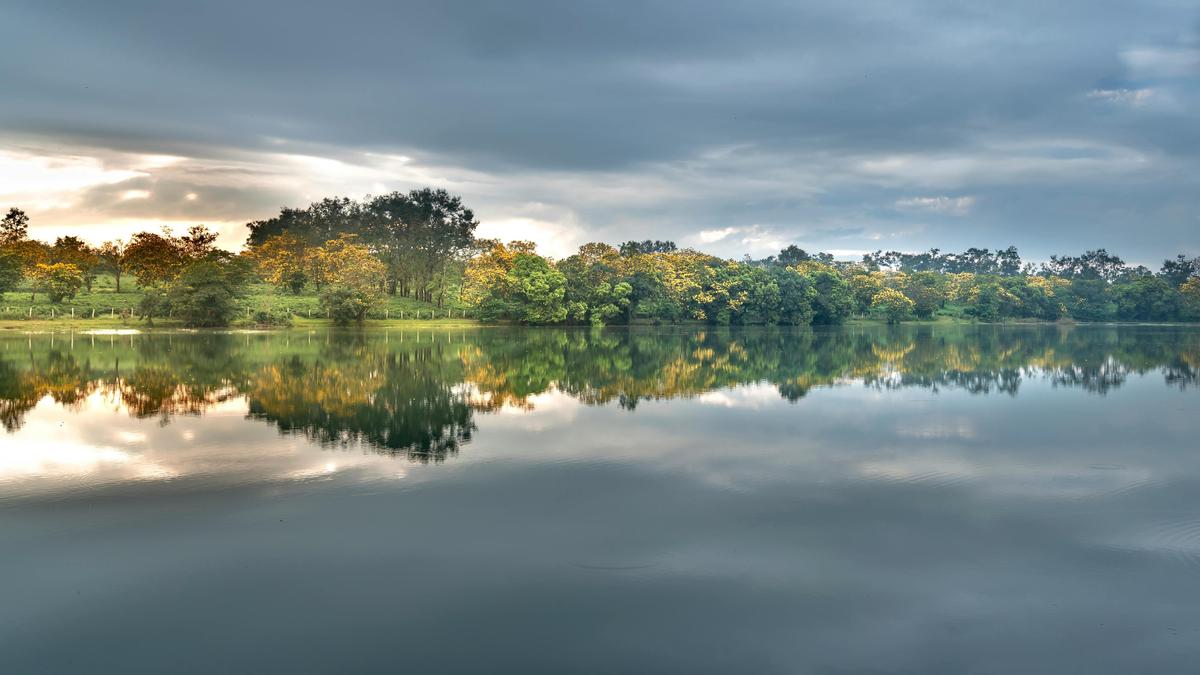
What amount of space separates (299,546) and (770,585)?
5.27 m

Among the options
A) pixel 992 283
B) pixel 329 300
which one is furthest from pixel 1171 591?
pixel 992 283

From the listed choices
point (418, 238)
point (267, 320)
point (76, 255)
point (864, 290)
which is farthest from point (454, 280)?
point (864, 290)

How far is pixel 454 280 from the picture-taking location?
82.4 m

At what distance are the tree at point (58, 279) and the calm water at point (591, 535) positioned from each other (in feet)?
152

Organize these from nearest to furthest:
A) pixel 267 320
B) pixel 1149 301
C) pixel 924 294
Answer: pixel 267 320
pixel 924 294
pixel 1149 301

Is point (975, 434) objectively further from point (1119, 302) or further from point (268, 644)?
point (1119, 302)

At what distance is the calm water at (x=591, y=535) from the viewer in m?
6.43

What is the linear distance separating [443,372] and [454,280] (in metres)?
56.5

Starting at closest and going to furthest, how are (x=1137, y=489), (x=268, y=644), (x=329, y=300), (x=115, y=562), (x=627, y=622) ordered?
1. (x=268, y=644)
2. (x=627, y=622)
3. (x=115, y=562)
4. (x=1137, y=489)
5. (x=329, y=300)

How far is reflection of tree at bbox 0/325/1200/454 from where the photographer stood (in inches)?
710

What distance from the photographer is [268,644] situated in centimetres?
638

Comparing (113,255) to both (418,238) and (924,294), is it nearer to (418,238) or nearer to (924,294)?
(418,238)

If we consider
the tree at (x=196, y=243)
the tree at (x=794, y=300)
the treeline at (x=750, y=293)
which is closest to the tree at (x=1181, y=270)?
the treeline at (x=750, y=293)

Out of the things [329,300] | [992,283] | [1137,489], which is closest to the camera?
[1137,489]
